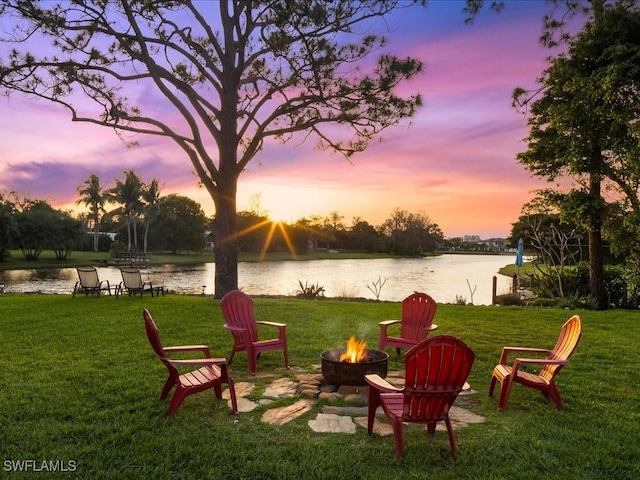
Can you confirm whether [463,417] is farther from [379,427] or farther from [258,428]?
[258,428]

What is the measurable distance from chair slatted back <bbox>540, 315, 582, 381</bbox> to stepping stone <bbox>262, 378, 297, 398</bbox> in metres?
2.32

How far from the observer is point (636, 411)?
4.21m

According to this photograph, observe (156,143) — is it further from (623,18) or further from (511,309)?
(623,18)

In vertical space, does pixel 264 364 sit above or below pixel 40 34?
below

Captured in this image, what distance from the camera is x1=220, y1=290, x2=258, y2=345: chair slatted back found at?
552cm

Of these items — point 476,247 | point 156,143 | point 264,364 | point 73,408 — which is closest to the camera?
point 73,408

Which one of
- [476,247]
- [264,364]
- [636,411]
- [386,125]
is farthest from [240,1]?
[476,247]

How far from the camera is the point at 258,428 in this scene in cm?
366

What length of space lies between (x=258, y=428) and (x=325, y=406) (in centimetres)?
69

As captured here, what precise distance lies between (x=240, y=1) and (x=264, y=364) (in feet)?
28.9

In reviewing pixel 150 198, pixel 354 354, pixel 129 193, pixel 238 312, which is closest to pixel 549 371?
pixel 354 354

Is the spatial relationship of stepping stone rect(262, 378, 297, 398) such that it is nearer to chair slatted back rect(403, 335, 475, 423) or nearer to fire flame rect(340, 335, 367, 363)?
fire flame rect(340, 335, 367, 363)


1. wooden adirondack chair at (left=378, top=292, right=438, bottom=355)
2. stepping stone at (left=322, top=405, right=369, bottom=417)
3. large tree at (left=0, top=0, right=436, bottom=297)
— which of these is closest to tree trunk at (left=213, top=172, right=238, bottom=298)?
large tree at (left=0, top=0, right=436, bottom=297)

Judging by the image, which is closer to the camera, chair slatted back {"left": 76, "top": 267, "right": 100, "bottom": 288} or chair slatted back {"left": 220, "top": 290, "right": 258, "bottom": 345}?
chair slatted back {"left": 220, "top": 290, "right": 258, "bottom": 345}
